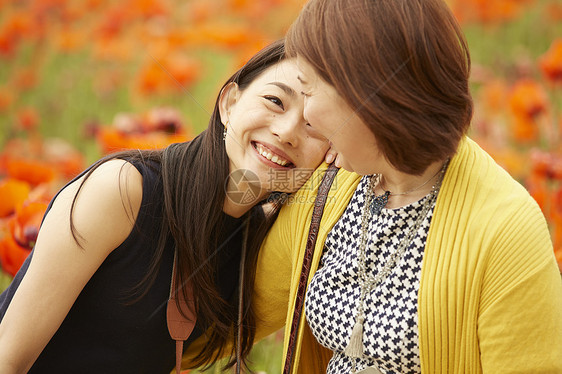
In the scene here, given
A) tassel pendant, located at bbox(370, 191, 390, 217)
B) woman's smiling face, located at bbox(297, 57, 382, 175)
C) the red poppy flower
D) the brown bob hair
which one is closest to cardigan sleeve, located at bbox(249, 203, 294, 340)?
tassel pendant, located at bbox(370, 191, 390, 217)

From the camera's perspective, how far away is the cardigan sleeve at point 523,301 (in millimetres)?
1189

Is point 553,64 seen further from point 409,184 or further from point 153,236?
point 153,236

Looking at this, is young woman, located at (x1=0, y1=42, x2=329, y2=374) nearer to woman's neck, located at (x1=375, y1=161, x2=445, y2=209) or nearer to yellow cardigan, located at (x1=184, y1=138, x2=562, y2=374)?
woman's neck, located at (x1=375, y1=161, x2=445, y2=209)

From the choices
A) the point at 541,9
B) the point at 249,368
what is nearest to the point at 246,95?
the point at 249,368

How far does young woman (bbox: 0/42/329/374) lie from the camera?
1.52 m

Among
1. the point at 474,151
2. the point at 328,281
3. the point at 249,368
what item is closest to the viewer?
the point at 474,151

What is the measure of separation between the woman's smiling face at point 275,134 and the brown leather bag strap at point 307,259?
68 mm

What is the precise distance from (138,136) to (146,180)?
541mm

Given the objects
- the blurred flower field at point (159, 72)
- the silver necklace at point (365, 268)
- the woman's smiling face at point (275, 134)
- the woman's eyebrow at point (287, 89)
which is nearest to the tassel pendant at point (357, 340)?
the silver necklace at point (365, 268)

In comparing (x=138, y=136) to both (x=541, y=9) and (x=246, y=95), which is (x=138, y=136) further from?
(x=541, y=9)

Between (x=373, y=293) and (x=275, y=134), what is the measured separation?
416 millimetres

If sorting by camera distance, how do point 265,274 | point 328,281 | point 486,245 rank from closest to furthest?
point 486,245 < point 328,281 < point 265,274

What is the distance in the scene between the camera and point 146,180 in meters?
1.60

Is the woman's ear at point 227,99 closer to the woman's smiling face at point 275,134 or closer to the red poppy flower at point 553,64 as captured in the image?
the woman's smiling face at point 275,134
